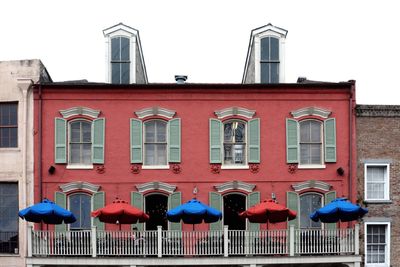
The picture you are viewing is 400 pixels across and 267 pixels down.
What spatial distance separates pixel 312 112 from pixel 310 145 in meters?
1.39

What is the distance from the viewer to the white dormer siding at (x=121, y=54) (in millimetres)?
25297

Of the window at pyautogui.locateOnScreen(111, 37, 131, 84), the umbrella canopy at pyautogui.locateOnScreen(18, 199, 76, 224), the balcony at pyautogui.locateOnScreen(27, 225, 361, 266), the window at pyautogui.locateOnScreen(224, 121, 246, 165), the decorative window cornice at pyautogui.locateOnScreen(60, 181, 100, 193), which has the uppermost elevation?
the window at pyautogui.locateOnScreen(111, 37, 131, 84)

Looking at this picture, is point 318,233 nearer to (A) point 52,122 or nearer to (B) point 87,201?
(B) point 87,201

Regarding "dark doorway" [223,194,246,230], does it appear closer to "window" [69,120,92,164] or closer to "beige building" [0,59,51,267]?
"window" [69,120,92,164]

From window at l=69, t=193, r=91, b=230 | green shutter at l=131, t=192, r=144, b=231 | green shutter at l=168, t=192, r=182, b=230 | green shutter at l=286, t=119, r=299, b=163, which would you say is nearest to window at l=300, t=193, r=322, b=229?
green shutter at l=286, t=119, r=299, b=163

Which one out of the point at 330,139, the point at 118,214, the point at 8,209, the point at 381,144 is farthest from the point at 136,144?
the point at 381,144

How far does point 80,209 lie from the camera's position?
23547 millimetres

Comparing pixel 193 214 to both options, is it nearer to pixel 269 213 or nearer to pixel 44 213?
pixel 269 213

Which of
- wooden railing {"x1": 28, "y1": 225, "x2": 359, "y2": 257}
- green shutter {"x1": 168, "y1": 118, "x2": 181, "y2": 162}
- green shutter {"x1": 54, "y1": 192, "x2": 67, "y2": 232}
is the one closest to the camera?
wooden railing {"x1": 28, "y1": 225, "x2": 359, "y2": 257}

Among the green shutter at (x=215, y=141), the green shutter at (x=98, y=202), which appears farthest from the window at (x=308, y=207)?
the green shutter at (x=98, y=202)

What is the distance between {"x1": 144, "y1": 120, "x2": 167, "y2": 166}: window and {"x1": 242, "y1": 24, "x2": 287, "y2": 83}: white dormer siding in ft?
15.8

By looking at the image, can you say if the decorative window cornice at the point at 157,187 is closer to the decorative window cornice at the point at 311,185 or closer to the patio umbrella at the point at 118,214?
the patio umbrella at the point at 118,214

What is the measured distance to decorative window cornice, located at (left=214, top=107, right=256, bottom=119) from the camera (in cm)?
2381

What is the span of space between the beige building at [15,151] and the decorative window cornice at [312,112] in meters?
10.8
